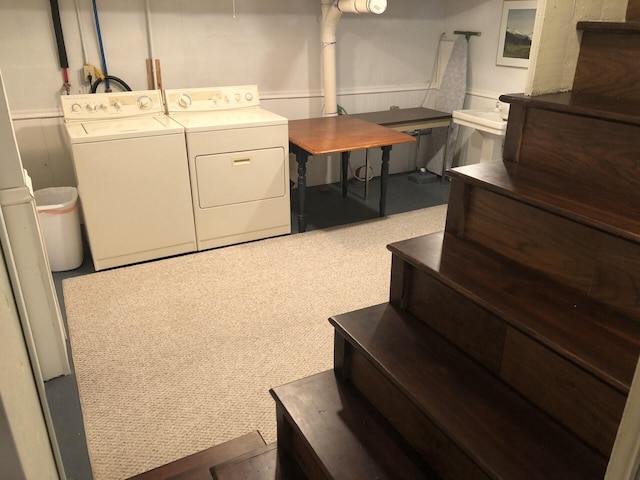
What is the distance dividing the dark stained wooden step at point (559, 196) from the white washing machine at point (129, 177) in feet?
6.77

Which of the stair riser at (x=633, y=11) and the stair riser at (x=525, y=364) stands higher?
the stair riser at (x=633, y=11)

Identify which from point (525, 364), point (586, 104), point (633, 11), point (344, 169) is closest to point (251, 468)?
point (525, 364)

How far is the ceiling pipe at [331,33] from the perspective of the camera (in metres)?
3.54

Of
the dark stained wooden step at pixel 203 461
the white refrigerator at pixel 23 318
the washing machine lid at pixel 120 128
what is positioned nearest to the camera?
the white refrigerator at pixel 23 318

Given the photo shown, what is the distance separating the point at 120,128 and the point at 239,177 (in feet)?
2.59

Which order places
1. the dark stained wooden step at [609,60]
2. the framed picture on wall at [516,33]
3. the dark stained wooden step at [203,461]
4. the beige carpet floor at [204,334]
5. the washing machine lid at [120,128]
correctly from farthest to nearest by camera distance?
the framed picture on wall at [516,33], the washing machine lid at [120,128], the beige carpet floor at [204,334], the dark stained wooden step at [203,461], the dark stained wooden step at [609,60]

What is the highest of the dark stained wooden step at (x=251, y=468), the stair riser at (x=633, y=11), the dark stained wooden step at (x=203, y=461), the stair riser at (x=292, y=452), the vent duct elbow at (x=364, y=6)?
the vent duct elbow at (x=364, y=6)

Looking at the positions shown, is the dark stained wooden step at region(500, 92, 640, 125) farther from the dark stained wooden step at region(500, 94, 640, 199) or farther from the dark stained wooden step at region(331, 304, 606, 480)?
the dark stained wooden step at region(331, 304, 606, 480)

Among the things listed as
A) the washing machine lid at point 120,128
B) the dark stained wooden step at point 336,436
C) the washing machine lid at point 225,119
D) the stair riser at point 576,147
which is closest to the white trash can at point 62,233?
the washing machine lid at point 120,128

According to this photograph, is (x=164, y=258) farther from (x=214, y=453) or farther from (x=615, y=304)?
(x=615, y=304)

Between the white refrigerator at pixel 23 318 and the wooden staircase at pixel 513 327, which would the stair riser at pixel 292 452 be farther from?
the white refrigerator at pixel 23 318

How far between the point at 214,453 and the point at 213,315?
3.18 feet

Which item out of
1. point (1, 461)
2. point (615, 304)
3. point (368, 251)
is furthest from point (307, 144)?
point (1, 461)

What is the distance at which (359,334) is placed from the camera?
60.5 inches
